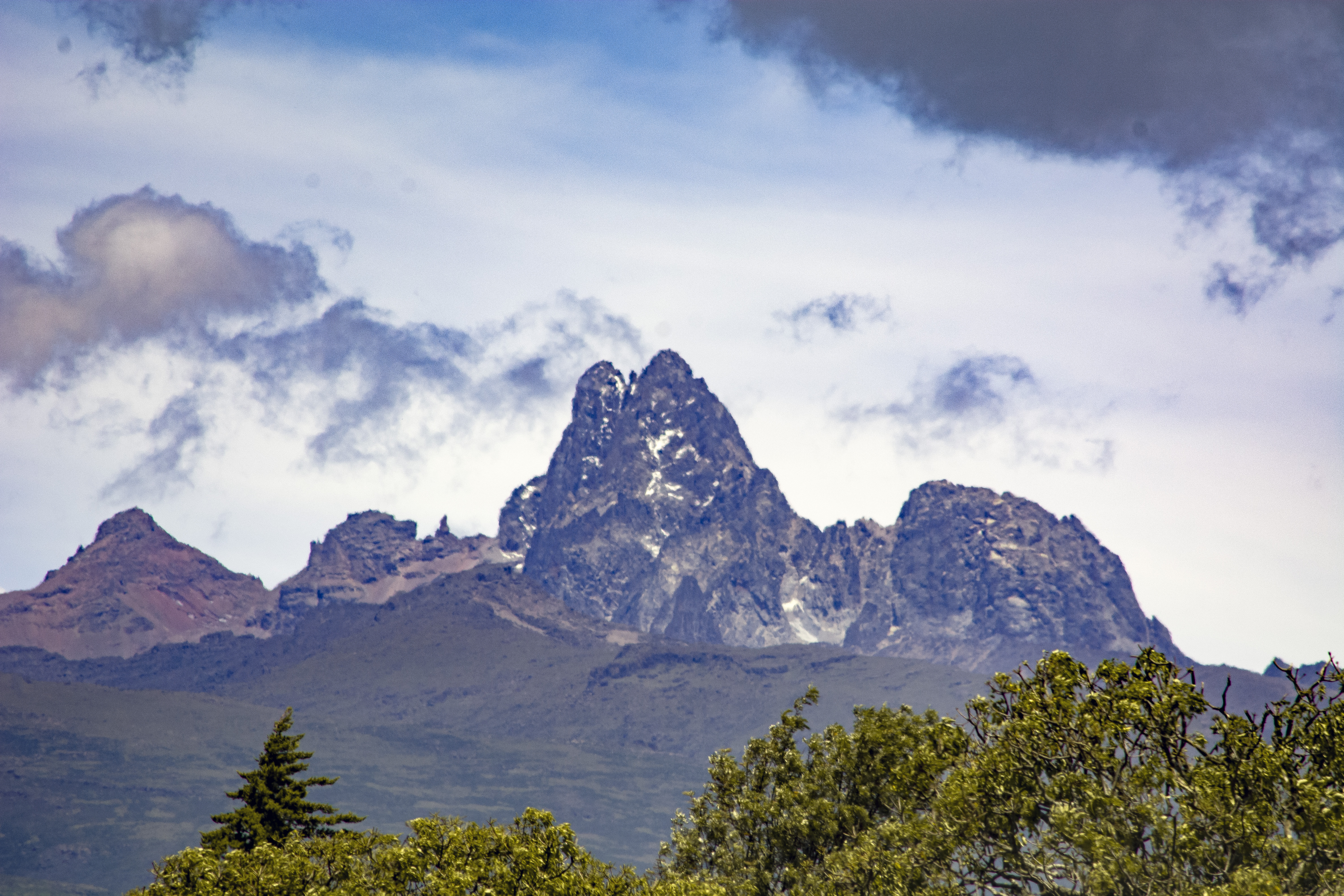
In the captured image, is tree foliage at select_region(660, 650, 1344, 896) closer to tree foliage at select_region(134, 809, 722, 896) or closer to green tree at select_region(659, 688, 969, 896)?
green tree at select_region(659, 688, 969, 896)

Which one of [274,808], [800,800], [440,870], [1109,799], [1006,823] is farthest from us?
[274,808]

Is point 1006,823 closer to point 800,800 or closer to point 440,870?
point 800,800

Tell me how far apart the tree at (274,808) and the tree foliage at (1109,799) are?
36958 millimetres

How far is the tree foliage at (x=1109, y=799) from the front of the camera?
1836 inches

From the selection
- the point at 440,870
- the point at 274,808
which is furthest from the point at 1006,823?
the point at 274,808

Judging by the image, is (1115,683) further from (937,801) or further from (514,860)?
(514,860)

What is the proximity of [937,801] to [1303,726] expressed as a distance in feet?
50.5

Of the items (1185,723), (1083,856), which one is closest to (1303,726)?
(1185,723)

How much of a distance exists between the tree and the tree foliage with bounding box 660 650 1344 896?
36958 mm

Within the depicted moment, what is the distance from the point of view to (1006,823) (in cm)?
5488

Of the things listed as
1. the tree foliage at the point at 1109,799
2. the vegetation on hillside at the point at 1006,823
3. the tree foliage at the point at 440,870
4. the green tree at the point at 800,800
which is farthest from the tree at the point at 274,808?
the tree foliage at the point at 1109,799

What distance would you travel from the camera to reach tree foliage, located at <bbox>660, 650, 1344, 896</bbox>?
4662 cm

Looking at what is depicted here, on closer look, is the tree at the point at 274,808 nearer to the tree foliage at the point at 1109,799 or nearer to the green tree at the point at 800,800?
the green tree at the point at 800,800

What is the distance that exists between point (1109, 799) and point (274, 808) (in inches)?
2545
